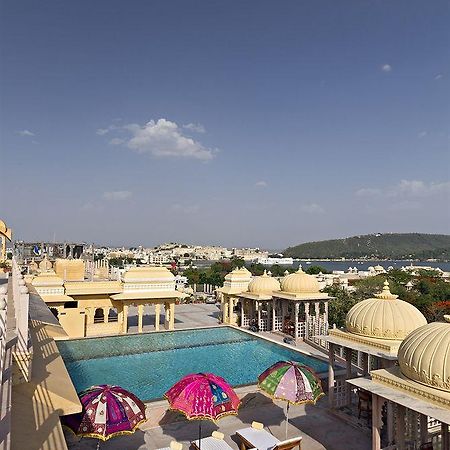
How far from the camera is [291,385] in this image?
26.8ft

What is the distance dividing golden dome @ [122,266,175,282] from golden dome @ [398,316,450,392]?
1516 cm

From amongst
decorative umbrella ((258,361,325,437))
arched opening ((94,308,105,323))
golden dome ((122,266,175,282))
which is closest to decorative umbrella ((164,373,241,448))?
decorative umbrella ((258,361,325,437))

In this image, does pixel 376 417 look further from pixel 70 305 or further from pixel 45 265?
pixel 45 265

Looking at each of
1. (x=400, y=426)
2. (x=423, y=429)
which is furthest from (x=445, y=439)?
(x=400, y=426)

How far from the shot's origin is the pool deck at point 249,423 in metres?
8.70

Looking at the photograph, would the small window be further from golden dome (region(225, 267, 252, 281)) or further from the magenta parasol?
the magenta parasol

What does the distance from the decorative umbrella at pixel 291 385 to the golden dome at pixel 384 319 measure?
6.27ft

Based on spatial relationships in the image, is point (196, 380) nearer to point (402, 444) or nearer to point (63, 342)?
point (402, 444)

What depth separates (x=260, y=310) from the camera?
70.7 ft

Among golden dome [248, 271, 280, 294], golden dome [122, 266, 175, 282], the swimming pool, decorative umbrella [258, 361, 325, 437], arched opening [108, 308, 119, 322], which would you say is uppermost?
golden dome [122, 266, 175, 282]

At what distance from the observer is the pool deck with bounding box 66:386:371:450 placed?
8.70 meters

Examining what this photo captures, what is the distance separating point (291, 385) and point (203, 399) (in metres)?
1.96

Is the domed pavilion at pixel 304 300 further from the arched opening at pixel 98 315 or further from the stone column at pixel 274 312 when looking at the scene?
the arched opening at pixel 98 315

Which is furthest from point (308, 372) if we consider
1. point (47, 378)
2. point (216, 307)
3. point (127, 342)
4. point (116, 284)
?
point (216, 307)
